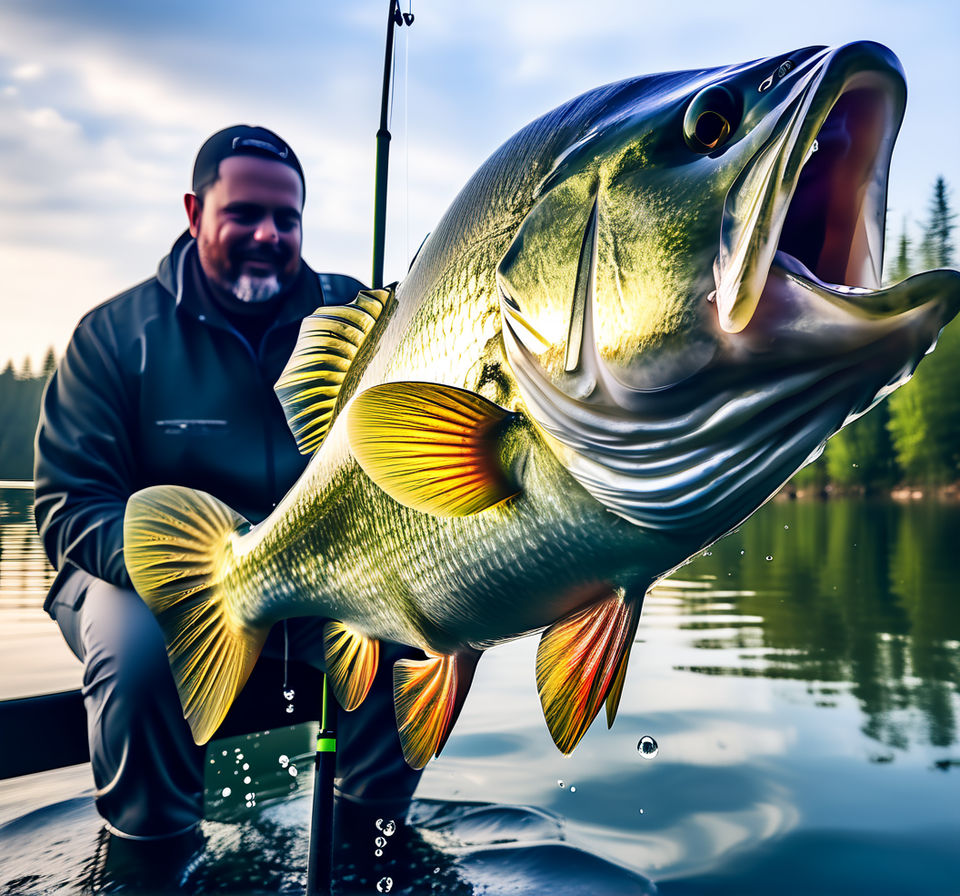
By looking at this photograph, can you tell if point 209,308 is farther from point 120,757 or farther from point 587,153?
point 587,153

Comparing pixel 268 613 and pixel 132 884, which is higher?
pixel 268 613

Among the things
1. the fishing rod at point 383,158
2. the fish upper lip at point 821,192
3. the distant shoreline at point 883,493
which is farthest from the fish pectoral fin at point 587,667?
the distant shoreline at point 883,493

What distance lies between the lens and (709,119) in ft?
3.11

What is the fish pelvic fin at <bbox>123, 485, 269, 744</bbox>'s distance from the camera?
1.95 m

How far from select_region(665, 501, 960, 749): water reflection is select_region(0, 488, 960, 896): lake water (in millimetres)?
39

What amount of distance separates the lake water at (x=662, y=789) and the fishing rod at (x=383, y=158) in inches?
72.4

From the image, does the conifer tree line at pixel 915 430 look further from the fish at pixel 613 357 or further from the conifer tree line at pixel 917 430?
the fish at pixel 613 357

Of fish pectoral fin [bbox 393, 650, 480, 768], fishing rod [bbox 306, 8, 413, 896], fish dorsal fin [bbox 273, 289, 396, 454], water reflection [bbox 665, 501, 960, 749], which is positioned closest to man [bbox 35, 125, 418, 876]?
fishing rod [bbox 306, 8, 413, 896]

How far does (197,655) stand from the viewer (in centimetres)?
197

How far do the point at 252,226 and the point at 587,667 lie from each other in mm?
2359

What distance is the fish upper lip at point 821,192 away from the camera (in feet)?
2.74

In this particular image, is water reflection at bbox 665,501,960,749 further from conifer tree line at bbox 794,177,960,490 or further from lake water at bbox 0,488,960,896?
conifer tree line at bbox 794,177,960,490

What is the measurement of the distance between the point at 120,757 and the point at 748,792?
2536 mm

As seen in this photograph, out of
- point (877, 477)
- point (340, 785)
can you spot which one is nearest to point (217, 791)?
point (340, 785)
